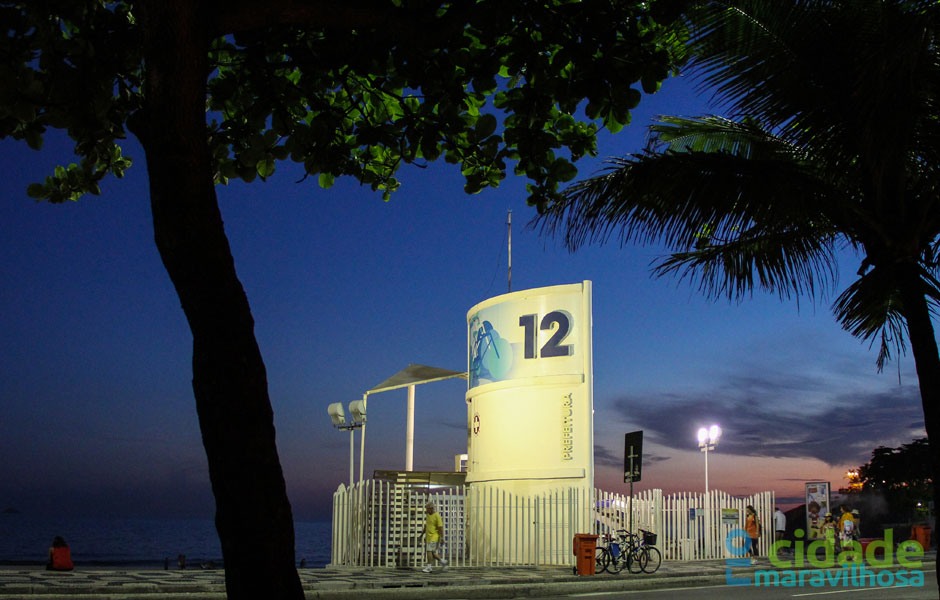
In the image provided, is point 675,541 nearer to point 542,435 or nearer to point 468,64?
point 542,435

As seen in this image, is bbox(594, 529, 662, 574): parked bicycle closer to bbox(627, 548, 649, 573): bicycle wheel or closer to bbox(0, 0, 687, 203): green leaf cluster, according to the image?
bbox(627, 548, 649, 573): bicycle wheel

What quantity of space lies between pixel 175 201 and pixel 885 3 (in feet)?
18.4

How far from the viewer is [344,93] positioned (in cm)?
686

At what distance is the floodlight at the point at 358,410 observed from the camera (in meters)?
25.3

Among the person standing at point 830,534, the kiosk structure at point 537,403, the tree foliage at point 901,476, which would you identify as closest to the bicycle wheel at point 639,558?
the kiosk structure at point 537,403

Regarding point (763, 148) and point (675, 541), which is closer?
point (763, 148)

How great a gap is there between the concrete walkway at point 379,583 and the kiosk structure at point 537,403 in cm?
219

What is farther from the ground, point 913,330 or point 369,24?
point 369,24

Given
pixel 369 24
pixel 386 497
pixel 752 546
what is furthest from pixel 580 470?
pixel 369 24

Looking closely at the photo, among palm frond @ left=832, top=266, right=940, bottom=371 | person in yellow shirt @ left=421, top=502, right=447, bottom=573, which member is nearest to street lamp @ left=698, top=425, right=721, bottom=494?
person in yellow shirt @ left=421, top=502, right=447, bottom=573

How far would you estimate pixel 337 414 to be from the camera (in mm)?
26609


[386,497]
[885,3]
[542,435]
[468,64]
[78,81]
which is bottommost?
[386,497]

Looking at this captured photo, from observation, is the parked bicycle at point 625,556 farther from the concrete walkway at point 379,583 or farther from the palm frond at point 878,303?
the palm frond at point 878,303

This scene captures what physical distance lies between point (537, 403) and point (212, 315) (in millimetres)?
18669
